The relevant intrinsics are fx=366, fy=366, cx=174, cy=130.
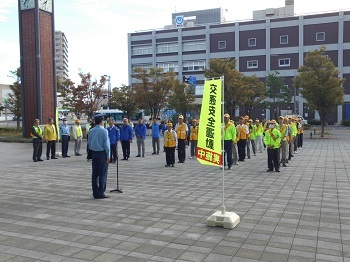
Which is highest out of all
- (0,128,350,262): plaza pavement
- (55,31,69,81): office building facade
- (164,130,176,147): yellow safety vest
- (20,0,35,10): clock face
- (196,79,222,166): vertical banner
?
(55,31,69,81): office building facade

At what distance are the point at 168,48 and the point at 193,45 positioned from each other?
17.4ft

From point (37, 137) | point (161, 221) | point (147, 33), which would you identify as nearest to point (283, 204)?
point (161, 221)

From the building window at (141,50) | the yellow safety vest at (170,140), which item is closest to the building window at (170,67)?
the building window at (141,50)

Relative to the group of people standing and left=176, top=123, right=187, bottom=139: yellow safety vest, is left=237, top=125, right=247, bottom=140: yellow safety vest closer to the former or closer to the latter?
the group of people standing

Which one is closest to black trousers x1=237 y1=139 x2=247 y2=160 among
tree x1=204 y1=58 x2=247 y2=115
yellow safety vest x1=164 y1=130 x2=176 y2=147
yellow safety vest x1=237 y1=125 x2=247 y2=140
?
yellow safety vest x1=237 y1=125 x2=247 y2=140

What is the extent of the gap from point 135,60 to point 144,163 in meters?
59.3

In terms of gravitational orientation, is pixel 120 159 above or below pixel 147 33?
below

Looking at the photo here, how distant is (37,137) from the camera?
→ 51.8 feet

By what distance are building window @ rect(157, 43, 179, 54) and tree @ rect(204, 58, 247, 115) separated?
33.9 meters

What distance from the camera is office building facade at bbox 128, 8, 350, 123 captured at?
5484 cm

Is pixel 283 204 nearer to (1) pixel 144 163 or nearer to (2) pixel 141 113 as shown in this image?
(1) pixel 144 163

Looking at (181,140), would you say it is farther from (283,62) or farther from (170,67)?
(170,67)

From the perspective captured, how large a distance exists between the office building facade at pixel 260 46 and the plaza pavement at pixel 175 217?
39598 mm

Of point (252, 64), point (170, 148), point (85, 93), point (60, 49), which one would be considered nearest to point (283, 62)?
point (252, 64)
